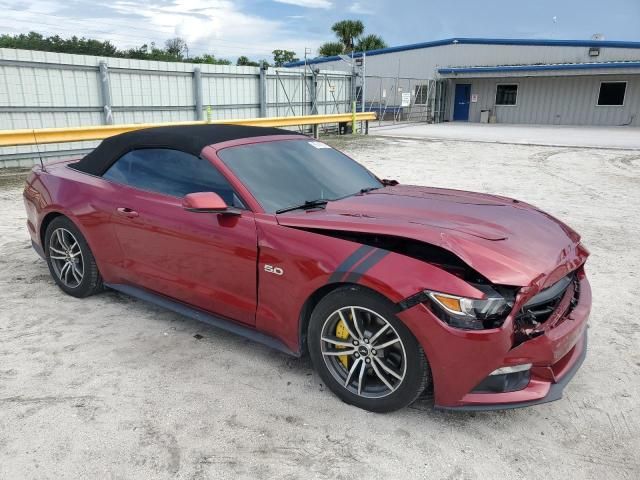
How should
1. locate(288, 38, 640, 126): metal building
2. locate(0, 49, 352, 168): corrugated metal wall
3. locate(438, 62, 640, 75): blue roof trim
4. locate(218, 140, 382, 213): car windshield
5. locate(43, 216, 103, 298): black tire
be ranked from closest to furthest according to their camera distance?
locate(218, 140, 382, 213): car windshield, locate(43, 216, 103, 298): black tire, locate(0, 49, 352, 168): corrugated metal wall, locate(438, 62, 640, 75): blue roof trim, locate(288, 38, 640, 126): metal building

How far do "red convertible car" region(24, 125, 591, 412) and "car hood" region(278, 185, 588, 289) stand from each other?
0.01 m

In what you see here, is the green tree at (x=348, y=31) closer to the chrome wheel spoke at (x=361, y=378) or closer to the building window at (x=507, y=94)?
the building window at (x=507, y=94)

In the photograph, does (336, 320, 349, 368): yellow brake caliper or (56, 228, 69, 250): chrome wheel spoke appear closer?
(336, 320, 349, 368): yellow brake caliper

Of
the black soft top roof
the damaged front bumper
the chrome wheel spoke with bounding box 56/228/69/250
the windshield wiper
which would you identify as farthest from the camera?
the chrome wheel spoke with bounding box 56/228/69/250

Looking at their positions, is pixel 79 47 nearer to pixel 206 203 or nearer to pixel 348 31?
pixel 348 31

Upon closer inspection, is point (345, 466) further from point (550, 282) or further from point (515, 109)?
point (515, 109)

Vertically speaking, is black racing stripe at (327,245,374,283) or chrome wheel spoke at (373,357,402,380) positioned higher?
black racing stripe at (327,245,374,283)

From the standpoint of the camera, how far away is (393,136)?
20938 mm

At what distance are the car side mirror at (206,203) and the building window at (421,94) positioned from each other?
31.8m

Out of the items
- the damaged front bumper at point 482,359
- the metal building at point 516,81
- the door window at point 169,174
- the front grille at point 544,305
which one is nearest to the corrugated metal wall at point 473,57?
the metal building at point 516,81

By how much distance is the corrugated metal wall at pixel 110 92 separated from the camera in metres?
11.1

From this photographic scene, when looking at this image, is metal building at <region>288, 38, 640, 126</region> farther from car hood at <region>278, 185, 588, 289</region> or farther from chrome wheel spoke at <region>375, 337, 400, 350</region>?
chrome wheel spoke at <region>375, 337, 400, 350</region>

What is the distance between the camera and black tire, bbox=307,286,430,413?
2.53m

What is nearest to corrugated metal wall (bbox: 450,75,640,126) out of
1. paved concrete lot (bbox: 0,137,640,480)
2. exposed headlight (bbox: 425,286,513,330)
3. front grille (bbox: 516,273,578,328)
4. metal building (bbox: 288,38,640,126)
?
metal building (bbox: 288,38,640,126)
